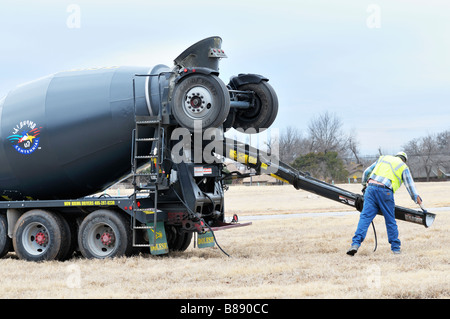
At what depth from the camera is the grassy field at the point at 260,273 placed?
7.36 m

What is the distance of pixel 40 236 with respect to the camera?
11.7m

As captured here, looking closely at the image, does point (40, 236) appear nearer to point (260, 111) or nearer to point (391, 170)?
point (260, 111)

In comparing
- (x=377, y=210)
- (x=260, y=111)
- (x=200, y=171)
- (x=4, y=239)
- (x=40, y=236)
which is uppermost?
(x=260, y=111)

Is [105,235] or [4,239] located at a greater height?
[105,235]

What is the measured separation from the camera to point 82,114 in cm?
1132

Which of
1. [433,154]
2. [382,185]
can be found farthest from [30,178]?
[433,154]

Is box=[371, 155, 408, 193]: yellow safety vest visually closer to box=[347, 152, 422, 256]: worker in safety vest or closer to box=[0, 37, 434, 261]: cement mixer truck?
box=[347, 152, 422, 256]: worker in safety vest

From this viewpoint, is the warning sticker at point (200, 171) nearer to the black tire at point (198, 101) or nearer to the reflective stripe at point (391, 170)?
the black tire at point (198, 101)

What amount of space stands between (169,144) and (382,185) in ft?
12.0

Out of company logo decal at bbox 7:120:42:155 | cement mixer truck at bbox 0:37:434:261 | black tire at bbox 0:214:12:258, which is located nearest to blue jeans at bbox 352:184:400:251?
cement mixer truck at bbox 0:37:434:261

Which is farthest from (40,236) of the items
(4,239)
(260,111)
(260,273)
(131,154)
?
(260,273)

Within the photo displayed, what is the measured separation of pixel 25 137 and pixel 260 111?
171 inches

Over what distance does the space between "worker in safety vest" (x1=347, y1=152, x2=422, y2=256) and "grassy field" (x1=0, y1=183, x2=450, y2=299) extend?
1.31ft
